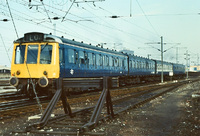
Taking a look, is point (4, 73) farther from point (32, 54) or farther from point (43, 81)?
point (43, 81)

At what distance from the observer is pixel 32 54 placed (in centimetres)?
1467

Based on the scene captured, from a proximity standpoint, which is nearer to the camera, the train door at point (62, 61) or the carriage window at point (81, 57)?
the train door at point (62, 61)

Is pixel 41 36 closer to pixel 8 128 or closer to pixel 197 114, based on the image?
pixel 8 128

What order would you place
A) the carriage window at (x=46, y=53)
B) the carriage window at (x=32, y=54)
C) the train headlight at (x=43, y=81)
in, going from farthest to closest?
the carriage window at (x=32, y=54) < the carriage window at (x=46, y=53) < the train headlight at (x=43, y=81)

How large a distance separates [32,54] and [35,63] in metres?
0.64

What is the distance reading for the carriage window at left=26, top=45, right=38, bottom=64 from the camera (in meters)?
14.5

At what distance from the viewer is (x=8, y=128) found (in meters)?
7.17

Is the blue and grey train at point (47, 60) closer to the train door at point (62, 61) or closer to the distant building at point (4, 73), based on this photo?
the train door at point (62, 61)

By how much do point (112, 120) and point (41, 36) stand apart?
8.16 m

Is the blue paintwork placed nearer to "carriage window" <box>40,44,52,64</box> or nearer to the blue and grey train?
the blue and grey train

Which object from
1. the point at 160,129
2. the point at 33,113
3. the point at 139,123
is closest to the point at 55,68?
the point at 33,113

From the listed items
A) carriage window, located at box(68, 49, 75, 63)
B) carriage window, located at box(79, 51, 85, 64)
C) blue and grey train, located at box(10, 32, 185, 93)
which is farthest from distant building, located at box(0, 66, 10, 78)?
carriage window, located at box(68, 49, 75, 63)

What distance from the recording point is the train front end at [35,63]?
14164 mm

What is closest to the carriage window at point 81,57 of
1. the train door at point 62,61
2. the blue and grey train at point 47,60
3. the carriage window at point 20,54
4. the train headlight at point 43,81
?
the blue and grey train at point 47,60
